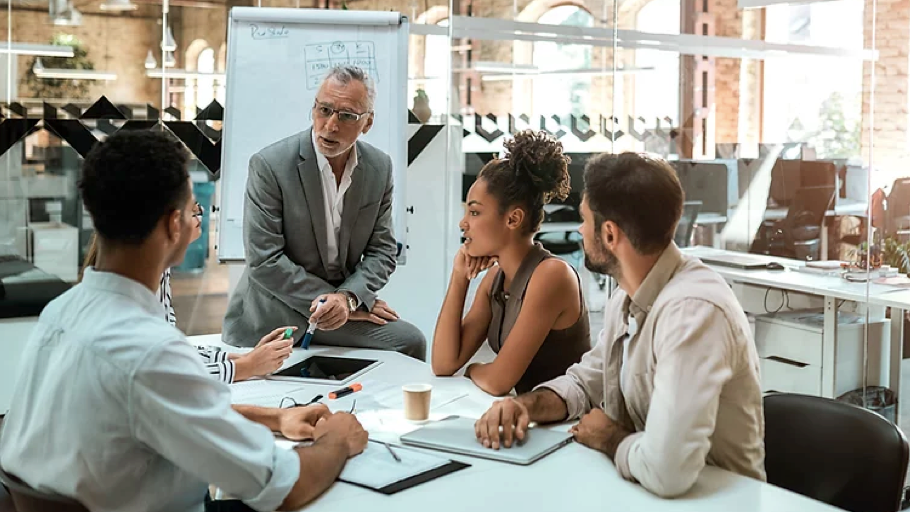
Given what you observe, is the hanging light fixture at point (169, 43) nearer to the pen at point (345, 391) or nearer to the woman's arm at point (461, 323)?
the woman's arm at point (461, 323)

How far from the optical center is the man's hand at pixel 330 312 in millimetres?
3047

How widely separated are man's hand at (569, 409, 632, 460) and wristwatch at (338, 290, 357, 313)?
1.41 meters

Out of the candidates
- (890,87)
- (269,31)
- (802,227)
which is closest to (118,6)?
(269,31)

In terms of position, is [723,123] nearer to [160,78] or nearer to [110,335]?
[160,78]

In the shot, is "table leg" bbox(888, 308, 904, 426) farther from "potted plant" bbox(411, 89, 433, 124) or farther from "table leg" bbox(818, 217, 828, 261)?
"potted plant" bbox(411, 89, 433, 124)

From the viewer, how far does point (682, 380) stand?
165 centimetres

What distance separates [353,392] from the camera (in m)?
2.38

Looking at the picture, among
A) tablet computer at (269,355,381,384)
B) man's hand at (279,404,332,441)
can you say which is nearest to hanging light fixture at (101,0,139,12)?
tablet computer at (269,355,381,384)

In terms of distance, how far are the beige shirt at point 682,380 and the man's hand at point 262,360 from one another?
0.96 metres

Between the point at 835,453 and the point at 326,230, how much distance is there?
203 centimetres

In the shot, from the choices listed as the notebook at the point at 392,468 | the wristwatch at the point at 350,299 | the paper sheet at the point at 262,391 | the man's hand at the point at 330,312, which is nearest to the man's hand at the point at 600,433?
the notebook at the point at 392,468

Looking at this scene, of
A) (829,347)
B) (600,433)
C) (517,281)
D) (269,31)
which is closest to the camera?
(600,433)

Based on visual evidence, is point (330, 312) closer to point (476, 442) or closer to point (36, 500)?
point (476, 442)

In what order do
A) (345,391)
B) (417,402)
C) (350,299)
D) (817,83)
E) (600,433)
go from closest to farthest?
1. (600,433)
2. (417,402)
3. (345,391)
4. (350,299)
5. (817,83)
